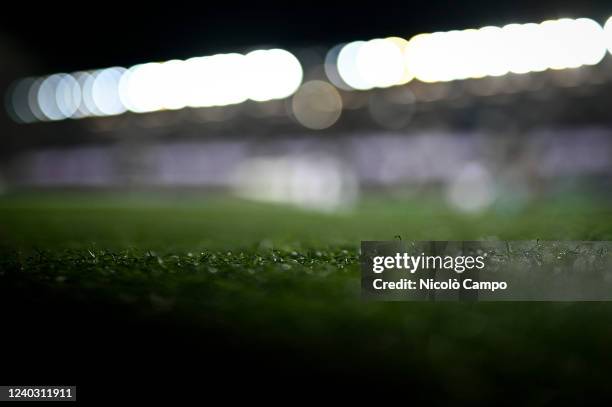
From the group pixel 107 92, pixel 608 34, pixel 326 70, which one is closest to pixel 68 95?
pixel 107 92

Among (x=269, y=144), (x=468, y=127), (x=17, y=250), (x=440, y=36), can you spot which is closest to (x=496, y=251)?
(x=17, y=250)

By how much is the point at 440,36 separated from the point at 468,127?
769 cm

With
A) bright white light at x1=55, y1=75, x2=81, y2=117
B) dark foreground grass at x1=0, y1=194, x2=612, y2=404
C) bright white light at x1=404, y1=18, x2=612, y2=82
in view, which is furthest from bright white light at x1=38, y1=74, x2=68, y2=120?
dark foreground grass at x1=0, y1=194, x2=612, y2=404

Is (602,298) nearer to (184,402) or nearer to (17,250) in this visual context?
(184,402)

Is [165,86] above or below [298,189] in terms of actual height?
above

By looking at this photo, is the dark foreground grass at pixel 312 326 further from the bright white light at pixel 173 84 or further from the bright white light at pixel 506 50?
the bright white light at pixel 173 84

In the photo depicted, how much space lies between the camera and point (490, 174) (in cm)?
2592

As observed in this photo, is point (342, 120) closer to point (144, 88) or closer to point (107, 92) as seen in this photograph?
point (144, 88)

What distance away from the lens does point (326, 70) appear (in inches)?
1727

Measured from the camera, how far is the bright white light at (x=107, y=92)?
1897 inches

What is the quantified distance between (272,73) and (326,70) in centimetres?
423

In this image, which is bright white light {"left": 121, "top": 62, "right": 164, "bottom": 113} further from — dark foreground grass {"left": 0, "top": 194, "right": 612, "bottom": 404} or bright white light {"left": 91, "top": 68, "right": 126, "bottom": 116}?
dark foreground grass {"left": 0, "top": 194, "right": 612, "bottom": 404}

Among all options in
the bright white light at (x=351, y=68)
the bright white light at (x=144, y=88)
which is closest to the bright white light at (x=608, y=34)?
the bright white light at (x=351, y=68)

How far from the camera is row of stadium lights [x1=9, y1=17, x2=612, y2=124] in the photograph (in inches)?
1164
